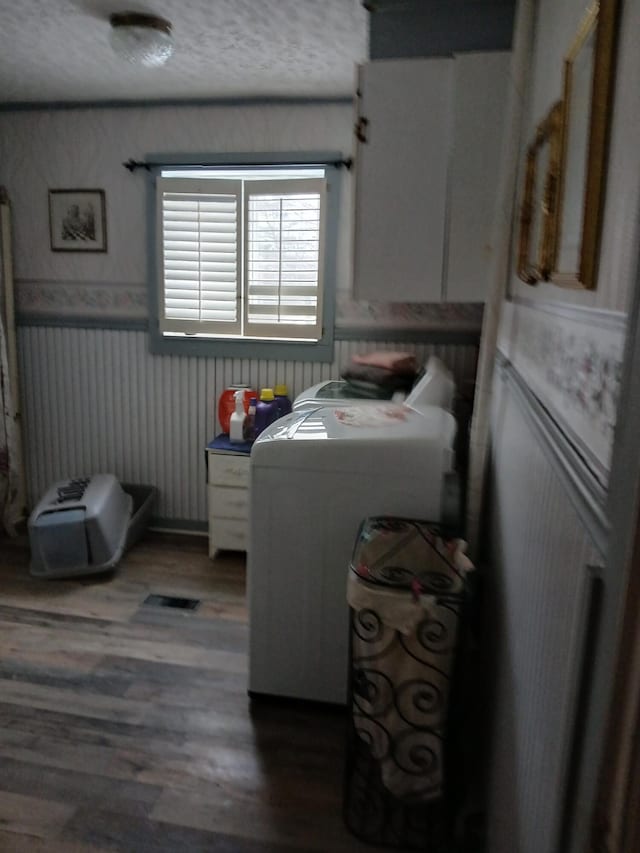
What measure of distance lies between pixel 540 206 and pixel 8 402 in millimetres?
2988

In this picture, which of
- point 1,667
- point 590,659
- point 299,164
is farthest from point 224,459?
point 590,659

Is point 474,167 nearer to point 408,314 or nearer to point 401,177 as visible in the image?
point 401,177

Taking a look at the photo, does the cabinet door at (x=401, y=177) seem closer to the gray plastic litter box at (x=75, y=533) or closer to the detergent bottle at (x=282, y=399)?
the detergent bottle at (x=282, y=399)

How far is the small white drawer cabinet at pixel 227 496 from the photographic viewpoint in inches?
124

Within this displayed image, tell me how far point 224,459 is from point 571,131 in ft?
7.83

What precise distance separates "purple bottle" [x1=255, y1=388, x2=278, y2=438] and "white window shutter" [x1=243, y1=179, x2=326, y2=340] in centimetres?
34

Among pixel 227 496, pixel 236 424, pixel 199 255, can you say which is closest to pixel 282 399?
pixel 236 424

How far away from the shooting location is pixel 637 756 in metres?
0.57

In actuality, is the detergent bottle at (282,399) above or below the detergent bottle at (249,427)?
above

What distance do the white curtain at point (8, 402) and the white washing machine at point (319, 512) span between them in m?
2.02

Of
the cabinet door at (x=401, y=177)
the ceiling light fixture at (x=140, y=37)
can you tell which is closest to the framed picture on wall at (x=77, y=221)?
the ceiling light fixture at (x=140, y=37)

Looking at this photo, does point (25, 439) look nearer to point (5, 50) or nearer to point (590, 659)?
point (5, 50)

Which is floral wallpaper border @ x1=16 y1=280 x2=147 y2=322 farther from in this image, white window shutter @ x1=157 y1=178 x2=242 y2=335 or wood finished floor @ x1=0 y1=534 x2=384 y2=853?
wood finished floor @ x1=0 y1=534 x2=384 y2=853

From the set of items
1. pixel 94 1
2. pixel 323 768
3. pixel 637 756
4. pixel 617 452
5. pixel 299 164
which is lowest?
pixel 323 768
